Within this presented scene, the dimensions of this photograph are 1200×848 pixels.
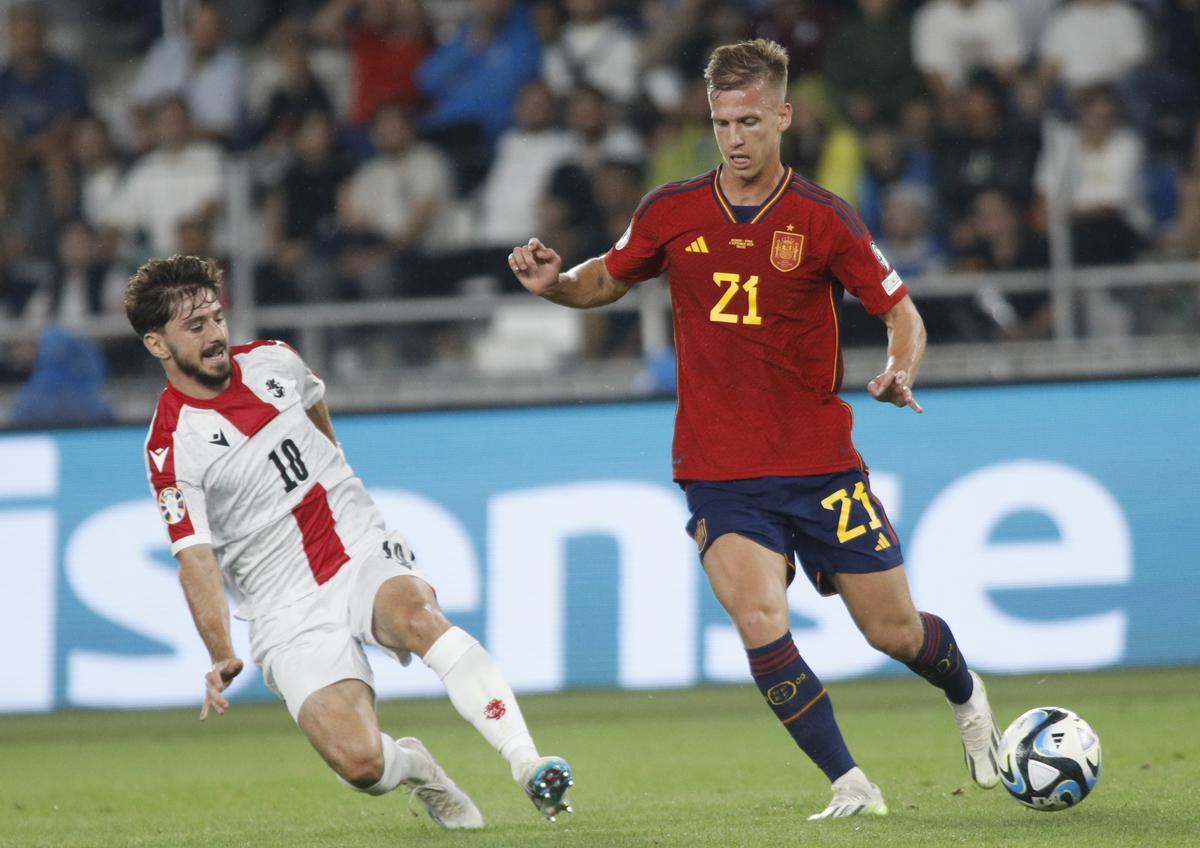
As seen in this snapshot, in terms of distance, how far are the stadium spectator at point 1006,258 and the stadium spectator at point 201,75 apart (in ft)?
18.1

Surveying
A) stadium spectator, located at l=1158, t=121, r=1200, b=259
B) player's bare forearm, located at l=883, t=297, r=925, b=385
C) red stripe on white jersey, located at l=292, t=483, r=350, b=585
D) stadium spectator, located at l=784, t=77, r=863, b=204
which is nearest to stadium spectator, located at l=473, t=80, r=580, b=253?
stadium spectator, located at l=784, t=77, r=863, b=204

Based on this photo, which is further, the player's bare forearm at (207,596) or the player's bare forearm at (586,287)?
the player's bare forearm at (586,287)

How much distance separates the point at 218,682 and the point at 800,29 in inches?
334

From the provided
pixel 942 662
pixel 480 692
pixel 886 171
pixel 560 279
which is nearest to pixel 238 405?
pixel 560 279

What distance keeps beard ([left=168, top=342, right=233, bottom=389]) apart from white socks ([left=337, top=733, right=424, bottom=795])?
1.39 metres

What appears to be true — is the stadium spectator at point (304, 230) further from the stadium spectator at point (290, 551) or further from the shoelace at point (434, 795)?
the shoelace at point (434, 795)

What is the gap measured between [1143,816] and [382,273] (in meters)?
7.26

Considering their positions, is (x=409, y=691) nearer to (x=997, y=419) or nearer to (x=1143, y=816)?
(x=997, y=419)

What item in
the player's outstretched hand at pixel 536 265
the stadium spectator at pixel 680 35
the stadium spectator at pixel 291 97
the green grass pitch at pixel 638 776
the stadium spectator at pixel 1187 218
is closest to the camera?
the green grass pitch at pixel 638 776

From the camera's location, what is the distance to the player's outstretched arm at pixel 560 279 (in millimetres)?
6168

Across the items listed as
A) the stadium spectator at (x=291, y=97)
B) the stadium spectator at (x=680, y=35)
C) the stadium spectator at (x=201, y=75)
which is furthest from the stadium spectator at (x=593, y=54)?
the stadium spectator at (x=201, y=75)

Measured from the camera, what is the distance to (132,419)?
412 inches

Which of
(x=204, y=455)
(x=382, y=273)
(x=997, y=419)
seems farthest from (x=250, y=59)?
(x=204, y=455)

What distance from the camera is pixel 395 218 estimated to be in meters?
12.2
